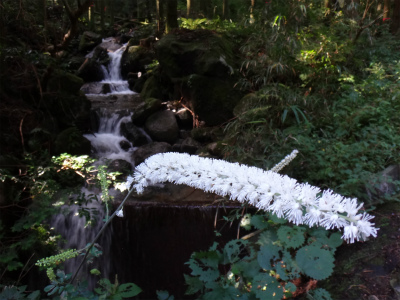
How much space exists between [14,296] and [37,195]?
9.34 ft

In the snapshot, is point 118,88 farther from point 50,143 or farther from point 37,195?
point 37,195

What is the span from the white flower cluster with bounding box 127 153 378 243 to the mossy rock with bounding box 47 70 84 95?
20.6 feet

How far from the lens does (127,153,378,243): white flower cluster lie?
89cm

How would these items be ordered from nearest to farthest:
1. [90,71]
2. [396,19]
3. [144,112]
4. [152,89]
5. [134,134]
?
1. [134,134]
2. [144,112]
3. [396,19]
4. [152,89]
5. [90,71]

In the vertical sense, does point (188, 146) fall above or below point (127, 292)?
below

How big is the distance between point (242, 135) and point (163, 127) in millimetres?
2675

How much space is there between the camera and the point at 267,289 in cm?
150

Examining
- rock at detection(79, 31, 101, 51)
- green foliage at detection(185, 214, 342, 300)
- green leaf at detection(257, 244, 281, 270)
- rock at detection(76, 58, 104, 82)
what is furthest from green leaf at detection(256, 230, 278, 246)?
rock at detection(79, 31, 101, 51)

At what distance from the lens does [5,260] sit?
360 cm

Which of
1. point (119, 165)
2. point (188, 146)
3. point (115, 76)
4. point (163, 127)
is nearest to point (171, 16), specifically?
point (115, 76)

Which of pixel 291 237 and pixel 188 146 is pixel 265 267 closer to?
pixel 291 237

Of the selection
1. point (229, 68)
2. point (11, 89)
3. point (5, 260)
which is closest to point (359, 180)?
point (5, 260)

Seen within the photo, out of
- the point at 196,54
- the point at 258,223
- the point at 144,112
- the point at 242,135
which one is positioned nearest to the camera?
the point at 258,223

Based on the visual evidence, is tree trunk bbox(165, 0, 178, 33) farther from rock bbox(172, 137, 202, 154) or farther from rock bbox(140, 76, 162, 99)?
rock bbox(172, 137, 202, 154)
